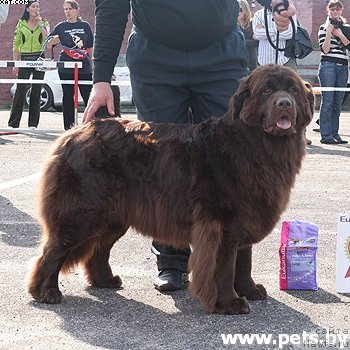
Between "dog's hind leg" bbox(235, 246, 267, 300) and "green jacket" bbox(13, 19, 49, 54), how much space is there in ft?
32.3

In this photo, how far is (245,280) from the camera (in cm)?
451

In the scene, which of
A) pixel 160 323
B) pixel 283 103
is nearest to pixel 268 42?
pixel 283 103

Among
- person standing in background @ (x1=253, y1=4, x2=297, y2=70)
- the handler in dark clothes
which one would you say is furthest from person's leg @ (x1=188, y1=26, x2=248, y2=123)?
person standing in background @ (x1=253, y1=4, x2=297, y2=70)

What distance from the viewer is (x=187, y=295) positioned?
4.63 meters

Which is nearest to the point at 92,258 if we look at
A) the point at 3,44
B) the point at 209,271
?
the point at 209,271

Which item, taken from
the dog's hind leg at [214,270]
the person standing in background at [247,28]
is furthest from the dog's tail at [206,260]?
the person standing in background at [247,28]

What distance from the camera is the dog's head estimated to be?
3.98 metres

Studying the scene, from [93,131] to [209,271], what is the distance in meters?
0.99

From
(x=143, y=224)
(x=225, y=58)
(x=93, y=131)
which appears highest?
(x=225, y=58)

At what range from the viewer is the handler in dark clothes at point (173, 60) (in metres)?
4.66

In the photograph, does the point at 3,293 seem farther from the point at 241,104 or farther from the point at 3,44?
the point at 3,44

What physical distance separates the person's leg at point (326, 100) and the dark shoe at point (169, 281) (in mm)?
7672

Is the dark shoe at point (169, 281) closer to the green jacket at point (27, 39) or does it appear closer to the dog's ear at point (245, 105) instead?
the dog's ear at point (245, 105)

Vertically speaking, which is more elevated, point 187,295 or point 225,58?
point 225,58
